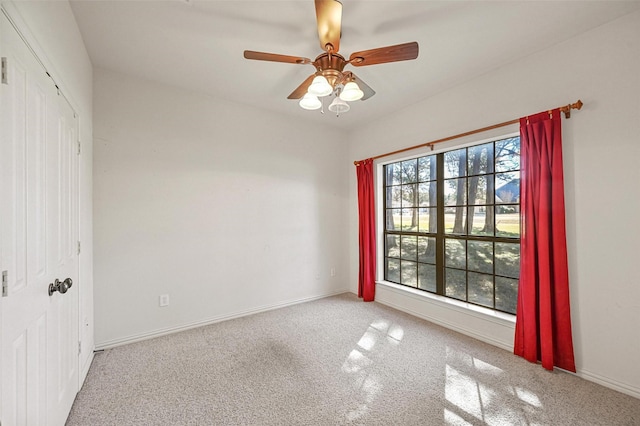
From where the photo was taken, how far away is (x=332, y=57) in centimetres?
182

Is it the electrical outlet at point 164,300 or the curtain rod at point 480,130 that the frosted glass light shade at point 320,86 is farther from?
the electrical outlet at point 164,300

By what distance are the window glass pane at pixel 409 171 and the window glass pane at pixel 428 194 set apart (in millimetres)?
162

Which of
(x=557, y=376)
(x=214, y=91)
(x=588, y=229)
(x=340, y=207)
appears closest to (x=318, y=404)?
(x=557, y=376)

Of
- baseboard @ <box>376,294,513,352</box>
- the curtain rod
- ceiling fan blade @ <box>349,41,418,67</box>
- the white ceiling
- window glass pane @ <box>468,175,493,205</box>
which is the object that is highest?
the white ceiling

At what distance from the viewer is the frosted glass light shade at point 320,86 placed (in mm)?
1749

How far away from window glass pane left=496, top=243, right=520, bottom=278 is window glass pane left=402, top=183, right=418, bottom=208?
44.2 inches

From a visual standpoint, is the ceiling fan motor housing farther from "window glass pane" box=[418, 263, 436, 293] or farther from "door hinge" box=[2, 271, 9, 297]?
"window glass pane" box=[418, 263, 436, 293]

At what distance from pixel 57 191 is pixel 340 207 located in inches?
132

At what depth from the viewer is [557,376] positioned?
2111mm

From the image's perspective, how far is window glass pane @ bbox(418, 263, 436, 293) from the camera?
11.0 feet

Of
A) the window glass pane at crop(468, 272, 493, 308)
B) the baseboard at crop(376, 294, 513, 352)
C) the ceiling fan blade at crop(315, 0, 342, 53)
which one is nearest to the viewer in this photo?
the ceiling fan blade at crop(315, 0, 342, 53)

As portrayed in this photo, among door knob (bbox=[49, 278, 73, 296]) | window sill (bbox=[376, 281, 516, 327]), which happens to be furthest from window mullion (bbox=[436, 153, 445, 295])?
door knob (bbox=[49, 278, 73, 296])

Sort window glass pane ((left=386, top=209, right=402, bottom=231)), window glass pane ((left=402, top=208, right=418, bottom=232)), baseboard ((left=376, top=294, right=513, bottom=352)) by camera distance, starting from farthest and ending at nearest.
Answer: window glass pane ((left=386, top=209, right=402, bottom=231)) → window glass pane ((left=402, top=208, right=418, bottom=232)) → baseboard ((left=376, top=294, right=513, bottom=352))

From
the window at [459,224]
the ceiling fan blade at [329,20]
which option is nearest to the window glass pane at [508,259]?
the window at [459,224]
